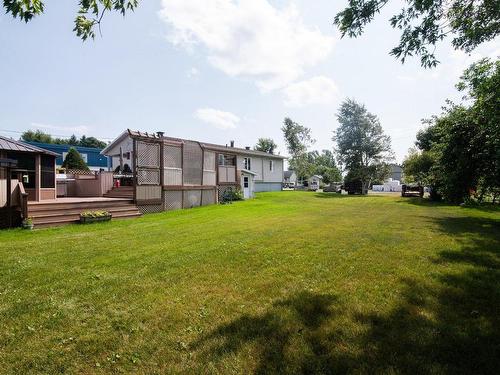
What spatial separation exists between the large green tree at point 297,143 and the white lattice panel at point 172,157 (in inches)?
1437

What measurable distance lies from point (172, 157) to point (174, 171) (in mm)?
795

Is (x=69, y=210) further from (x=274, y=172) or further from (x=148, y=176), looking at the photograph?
(x=274, y=172)

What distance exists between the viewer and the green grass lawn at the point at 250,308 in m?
2.73

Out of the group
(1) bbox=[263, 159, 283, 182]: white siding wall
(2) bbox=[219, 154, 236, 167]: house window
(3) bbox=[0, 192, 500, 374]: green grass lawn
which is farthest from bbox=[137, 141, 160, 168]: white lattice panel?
(1) bbox=[263, 159, 283, 182]: white siding wall

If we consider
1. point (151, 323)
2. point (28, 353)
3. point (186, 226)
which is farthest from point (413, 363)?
point (186, 226)

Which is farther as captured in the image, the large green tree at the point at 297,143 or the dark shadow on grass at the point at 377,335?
the large green tree at the point at 297,143

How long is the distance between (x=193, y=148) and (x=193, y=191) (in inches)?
104

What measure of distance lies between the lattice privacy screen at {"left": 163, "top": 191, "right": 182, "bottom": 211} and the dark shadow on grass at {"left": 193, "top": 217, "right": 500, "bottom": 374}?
505 inches

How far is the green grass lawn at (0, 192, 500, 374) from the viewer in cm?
273

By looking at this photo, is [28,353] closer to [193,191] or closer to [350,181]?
[193,191]

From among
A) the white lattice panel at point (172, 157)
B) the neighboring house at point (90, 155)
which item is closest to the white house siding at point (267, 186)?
the white lattice panel at point (172, 157)

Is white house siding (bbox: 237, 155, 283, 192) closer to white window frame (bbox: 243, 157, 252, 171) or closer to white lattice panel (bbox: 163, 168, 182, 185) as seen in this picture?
white window frame (bbox: 243, 157, 252, 171)

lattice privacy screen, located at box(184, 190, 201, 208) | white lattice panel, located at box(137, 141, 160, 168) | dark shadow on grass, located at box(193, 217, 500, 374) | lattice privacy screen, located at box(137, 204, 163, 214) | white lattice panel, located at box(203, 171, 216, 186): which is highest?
white lattice panel, located at box(137, 141, 160, 168)

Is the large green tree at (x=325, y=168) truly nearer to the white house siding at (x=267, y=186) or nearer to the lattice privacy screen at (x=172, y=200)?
the white house siding at (x=267, y=186)
